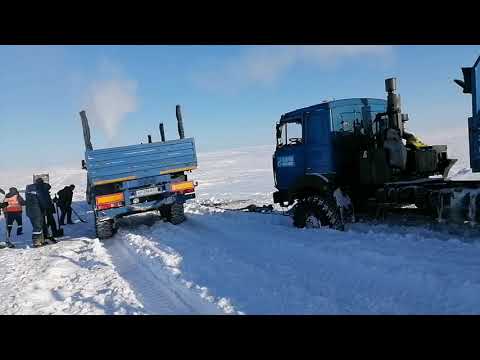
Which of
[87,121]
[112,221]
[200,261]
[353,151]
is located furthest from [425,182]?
[87,121]

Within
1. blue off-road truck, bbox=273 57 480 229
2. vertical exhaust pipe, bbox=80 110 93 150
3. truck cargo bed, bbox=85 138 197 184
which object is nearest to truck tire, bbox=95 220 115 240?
truck cargo bed, bbox=85 138 197 184

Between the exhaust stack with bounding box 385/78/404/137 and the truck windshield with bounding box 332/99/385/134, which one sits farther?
the truck windshield with bounding box 332/99/385/134

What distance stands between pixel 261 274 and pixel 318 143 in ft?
11.8

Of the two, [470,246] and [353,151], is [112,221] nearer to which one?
[353,151]

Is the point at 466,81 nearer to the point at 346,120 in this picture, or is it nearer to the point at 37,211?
the point at 346,120

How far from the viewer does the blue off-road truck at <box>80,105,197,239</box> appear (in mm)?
9148

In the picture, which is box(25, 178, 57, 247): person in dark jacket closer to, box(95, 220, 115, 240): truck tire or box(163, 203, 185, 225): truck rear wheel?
box(95, 220, 115, 240): truck tire

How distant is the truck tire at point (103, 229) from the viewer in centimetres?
912

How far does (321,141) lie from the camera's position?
7.40 m

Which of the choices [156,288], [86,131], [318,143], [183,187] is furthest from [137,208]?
[156,288]

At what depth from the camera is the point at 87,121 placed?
997 centimetres

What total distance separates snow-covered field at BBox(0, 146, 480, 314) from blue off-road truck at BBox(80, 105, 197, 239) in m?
1.47

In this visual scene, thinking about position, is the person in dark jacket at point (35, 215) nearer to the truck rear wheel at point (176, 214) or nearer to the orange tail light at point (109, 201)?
the orange tail light at point (109, 201)
